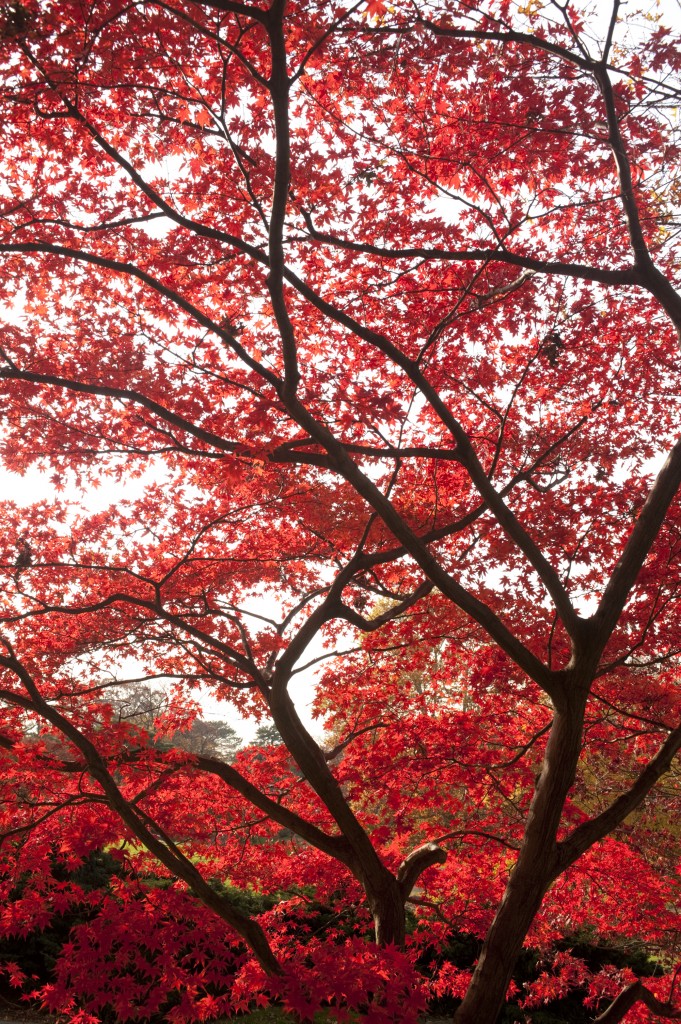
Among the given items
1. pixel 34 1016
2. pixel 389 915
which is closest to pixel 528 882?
pixel 389 915

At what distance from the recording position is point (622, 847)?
Result: 7734 mm

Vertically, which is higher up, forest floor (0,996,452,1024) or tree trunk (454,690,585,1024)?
tree trunk (454,690,585,1024)

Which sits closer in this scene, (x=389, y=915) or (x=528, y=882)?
(x=528, y=882)

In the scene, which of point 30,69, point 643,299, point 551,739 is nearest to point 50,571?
point 30,69

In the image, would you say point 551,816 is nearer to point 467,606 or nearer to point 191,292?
point 467,606

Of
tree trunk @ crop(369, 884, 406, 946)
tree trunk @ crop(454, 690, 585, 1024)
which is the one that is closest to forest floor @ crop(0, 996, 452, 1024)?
tree trunk @ crop(369, 884, 406, 946)

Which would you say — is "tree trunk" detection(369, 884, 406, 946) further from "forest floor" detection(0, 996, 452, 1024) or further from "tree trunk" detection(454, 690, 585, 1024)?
"forest floor" detection(0, 996, 452, 1024)

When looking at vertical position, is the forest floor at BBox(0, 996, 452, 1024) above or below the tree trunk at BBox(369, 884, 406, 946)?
below

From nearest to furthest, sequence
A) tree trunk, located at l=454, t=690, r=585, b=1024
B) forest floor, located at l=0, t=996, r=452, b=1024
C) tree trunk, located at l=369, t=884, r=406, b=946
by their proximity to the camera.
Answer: tree trunk, located at l=454, t=690, r=585, b=1024, tree trunk, located at l=369, t=884, r=406, b=946, forest floor, located at l=0, t=996, r=452, b=1024

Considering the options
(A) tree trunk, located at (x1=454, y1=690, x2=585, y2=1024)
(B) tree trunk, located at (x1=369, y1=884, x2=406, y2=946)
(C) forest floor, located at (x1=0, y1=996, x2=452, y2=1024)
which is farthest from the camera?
(C) forest floor, located at (x1=0, y1=996, x2=452, y2=1024)

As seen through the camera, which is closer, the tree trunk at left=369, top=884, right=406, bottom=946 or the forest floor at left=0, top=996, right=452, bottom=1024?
the tree trunk at left=369, top=884, right=406, bottom=946

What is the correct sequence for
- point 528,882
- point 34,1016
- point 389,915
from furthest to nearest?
point 34,1016 < point 389,915 < point 528,882

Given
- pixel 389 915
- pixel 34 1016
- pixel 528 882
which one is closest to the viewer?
pixel 528 882

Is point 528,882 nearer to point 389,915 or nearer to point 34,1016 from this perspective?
point 389,915
